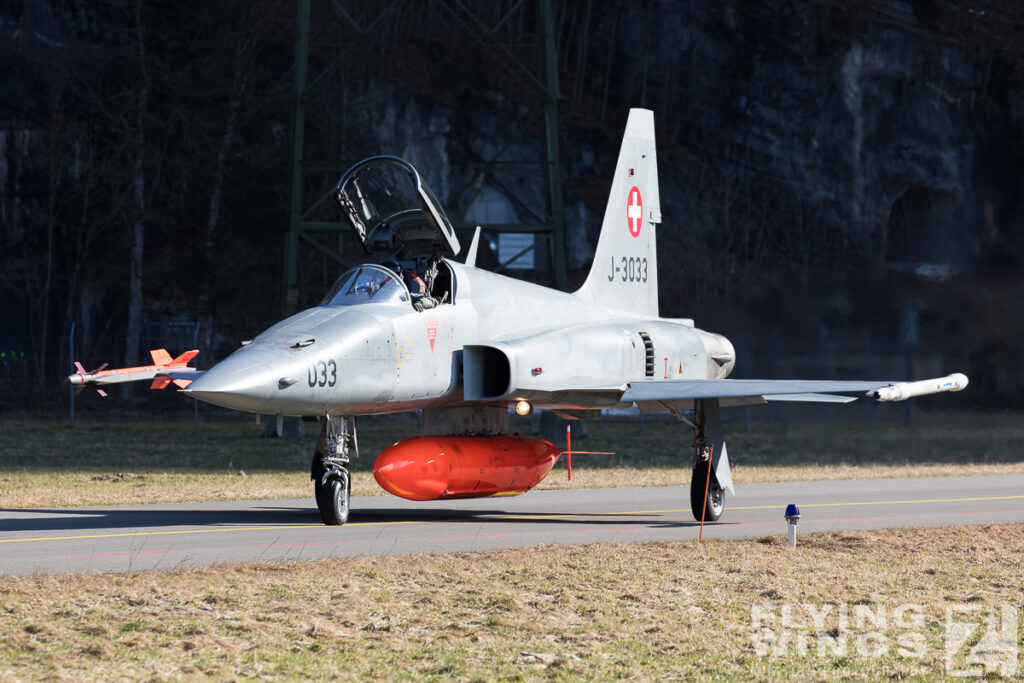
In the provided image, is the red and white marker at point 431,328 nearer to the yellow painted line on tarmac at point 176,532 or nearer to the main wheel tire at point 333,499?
the main wheel tire at point 333,499

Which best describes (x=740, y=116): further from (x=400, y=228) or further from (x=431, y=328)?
(x=431, y=328)

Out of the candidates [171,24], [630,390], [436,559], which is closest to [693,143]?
[171,24]

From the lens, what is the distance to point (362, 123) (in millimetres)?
43719

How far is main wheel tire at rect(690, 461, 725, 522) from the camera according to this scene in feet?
48.8

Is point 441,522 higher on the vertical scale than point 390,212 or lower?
lower

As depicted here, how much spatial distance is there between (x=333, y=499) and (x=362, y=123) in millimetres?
32135

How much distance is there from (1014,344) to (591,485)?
729 inches

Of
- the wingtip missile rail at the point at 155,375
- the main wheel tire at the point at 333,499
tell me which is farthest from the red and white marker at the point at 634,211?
the main wheel tire at the point at 333,499

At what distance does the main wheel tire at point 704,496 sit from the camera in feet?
48.8

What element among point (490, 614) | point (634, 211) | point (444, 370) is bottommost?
point (490, 614)

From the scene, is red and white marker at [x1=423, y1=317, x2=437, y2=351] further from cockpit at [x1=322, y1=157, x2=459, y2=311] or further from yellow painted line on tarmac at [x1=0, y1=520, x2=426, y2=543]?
yellow painted line on tarmac at [x1=0, y1=520, x2=426, y2=543]

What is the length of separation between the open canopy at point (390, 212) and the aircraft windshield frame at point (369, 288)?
2.89ft

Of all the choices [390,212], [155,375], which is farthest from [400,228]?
[155,375]

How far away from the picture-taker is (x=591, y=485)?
797 inches
